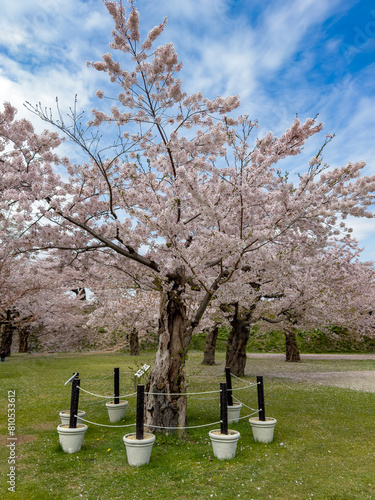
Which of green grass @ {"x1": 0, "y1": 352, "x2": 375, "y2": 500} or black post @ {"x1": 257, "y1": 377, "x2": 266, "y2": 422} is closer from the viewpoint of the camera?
green grass @ {"x1": 0, "y1": 352, "x2": 375, "y2": 500}

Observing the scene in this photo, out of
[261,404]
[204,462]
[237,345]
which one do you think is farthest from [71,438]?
[237,345]

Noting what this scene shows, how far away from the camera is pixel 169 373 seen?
8.32 m

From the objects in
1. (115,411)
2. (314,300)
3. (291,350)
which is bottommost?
(291,350)

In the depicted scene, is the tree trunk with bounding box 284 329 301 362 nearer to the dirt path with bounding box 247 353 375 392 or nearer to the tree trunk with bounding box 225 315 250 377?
the dirt path with bounding box 247 353 375 392

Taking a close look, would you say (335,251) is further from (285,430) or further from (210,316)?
(285,430)

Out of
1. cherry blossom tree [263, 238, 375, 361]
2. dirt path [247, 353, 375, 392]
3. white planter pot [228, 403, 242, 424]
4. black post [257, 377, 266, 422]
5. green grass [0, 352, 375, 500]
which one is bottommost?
dirt path [247, 353, 375, 392]

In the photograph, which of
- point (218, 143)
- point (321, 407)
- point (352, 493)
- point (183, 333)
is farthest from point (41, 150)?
point (321, 407)

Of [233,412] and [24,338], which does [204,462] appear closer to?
[233,412]

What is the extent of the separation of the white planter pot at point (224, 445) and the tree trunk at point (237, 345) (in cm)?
1092

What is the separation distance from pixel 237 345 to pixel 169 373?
9.96 m

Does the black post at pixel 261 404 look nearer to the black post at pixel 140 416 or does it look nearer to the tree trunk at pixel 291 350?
the black post at pixel 140 416

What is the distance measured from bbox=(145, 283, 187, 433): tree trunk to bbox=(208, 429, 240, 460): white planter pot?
1312 millimetres

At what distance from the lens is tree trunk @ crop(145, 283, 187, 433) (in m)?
8.15

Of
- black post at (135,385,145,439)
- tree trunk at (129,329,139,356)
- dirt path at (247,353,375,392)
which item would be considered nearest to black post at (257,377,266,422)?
black post at (135,385,145,439)
